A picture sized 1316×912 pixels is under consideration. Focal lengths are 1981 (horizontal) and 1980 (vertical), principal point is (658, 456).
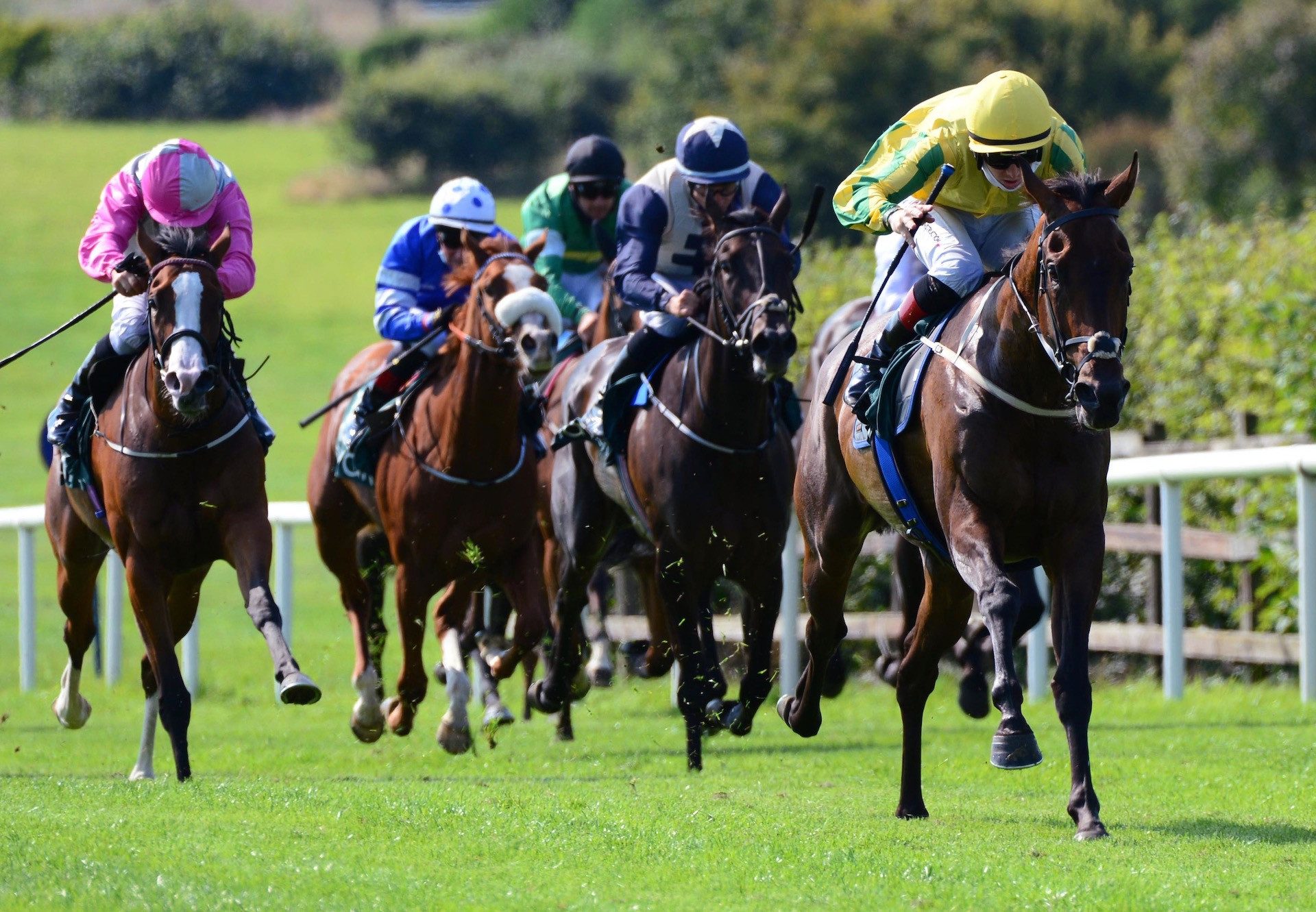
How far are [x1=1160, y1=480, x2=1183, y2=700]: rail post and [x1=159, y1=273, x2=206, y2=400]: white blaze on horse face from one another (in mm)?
4797

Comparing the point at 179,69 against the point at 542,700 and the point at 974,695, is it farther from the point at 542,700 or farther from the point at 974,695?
the point at 974,695

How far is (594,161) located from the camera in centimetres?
1035

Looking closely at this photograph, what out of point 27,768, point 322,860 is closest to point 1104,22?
point 27,768

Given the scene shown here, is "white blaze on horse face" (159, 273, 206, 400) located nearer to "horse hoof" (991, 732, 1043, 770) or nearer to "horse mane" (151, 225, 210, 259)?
"horse mane" (151, 225, 210, 259)

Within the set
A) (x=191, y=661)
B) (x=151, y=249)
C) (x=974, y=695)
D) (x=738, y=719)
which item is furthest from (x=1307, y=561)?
(x=191, y=661)

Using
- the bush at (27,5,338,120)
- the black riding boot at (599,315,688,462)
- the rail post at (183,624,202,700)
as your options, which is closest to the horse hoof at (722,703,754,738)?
the black riding boot at (599,315,688,462)

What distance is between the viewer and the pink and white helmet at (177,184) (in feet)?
25.3

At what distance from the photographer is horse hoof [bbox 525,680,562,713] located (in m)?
8.88

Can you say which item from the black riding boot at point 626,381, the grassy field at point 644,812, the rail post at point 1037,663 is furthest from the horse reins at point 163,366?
the rail post at point 1037,663

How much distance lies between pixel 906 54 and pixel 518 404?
32269 millimetres

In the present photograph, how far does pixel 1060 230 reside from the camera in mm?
5590

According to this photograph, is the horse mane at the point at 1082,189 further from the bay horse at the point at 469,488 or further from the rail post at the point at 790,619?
the rail post at the point at 790,619

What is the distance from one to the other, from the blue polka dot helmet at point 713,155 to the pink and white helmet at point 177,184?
2.02 m

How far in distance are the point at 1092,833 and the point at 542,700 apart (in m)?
3.72
